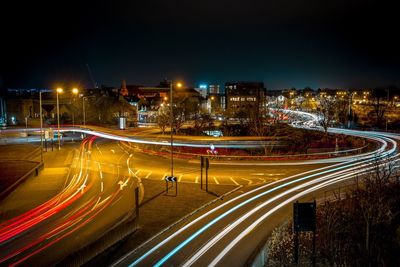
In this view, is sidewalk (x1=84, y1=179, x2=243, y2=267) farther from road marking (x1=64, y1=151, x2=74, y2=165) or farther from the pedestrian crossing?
road marking (x1=64, y1=151, x2=74, y2=165)

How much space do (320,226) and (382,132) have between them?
38.1m

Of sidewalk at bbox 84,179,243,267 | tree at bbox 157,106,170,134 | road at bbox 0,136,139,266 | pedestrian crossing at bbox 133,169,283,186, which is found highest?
tree at bbox 157,106,170,134

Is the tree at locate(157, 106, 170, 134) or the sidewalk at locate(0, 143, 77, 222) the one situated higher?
the tree at locate(157, 106, 170, 134)

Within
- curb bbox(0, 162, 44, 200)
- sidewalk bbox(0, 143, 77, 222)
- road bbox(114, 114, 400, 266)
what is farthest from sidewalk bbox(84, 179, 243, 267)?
curb bbox(0, 162, 44, 200)

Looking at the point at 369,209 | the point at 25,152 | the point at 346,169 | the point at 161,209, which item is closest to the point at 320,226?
the point at 369,209

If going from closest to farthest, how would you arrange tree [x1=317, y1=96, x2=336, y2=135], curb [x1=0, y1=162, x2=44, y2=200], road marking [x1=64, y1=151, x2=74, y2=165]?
curb [x1=0, y1=162, x2=44, y2=200] < road marking [x1=64, y1=151, x2=74, y2=165] < tree [x1=317, y1=96, x2=336, y2=135]

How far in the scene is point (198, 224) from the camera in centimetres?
1521

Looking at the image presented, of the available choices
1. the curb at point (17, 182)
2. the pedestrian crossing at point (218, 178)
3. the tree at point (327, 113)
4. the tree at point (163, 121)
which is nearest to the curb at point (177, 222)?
the pedestrian crossing at point (218, 178)

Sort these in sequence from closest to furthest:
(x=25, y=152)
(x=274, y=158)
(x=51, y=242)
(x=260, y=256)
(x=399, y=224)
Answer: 1. (x=260, y=256)
2. (x=51, y=242)
3. (x=399, y=224)
4. (x=274, y=158)
5. (x=25, y=152)

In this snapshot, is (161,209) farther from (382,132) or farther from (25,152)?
(382,132)

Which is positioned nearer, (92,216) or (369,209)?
(369,209)

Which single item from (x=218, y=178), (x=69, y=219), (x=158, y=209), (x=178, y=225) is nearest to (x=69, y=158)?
(x=218, y=178)

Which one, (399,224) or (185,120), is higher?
(185,120)

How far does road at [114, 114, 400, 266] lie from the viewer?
39.1 ft
